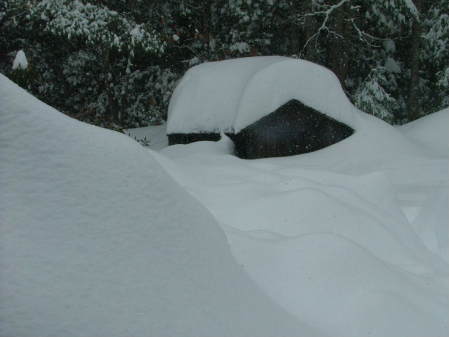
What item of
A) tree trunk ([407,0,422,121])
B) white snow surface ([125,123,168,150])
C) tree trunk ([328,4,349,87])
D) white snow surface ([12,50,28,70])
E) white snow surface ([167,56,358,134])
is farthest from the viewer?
tree trunk ([407,0,422,121])

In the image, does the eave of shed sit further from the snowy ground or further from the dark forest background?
the snowy ground

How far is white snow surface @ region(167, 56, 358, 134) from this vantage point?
7273 mm

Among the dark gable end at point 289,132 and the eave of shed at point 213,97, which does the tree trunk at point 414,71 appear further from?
the dark gable end at point 289,132

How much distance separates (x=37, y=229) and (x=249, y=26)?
1233 centimetres

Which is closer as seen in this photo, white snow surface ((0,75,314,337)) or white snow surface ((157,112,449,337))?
white snow surface ((0,75,314,337))

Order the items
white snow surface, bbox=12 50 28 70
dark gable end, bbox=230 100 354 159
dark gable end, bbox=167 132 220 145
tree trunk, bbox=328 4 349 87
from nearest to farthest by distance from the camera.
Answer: white snow surface, bbox=12 50 28 70
dark gable end, bbox=230 100 354 159
dark gable end, bbox=167 132 220 145
tree trunk, bbox=328 4 349 87

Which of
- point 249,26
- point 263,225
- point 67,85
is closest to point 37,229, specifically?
point 263,225

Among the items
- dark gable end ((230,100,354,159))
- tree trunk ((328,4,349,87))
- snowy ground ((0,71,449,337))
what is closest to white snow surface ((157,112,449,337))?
snowy ground ((0,71,449,337))

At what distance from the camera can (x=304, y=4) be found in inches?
440

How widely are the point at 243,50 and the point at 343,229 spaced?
940 cm

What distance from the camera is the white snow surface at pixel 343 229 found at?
96.7 inches

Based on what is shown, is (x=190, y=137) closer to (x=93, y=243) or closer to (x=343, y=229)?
(x=343, y=229)

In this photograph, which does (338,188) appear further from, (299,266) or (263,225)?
(299,266)

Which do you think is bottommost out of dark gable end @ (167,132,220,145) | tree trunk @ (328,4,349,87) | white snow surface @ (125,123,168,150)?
white snow surface @ (125,123,168,150)
